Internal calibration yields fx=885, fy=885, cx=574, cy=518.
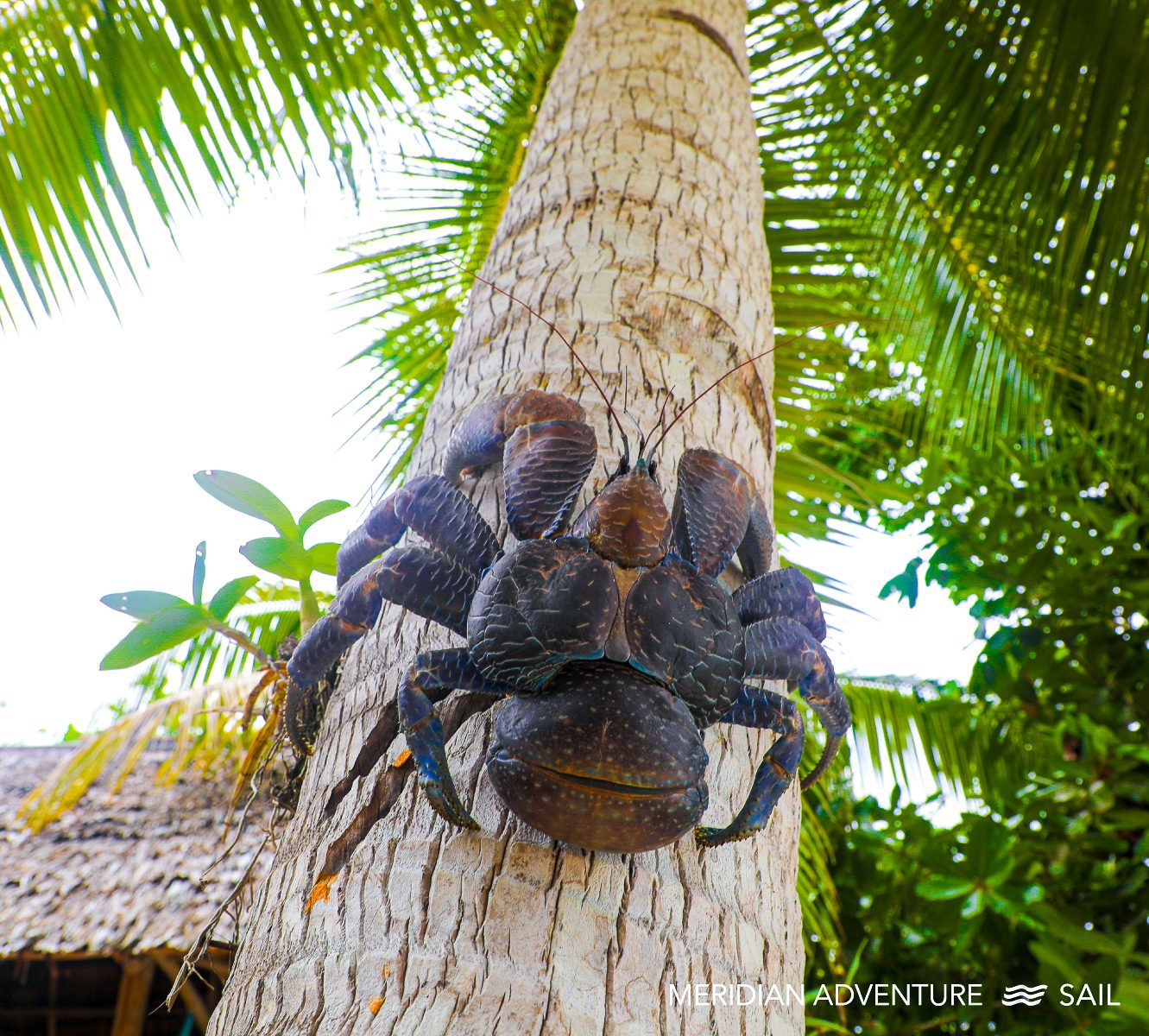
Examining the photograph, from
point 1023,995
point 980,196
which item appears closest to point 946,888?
point 1023,995

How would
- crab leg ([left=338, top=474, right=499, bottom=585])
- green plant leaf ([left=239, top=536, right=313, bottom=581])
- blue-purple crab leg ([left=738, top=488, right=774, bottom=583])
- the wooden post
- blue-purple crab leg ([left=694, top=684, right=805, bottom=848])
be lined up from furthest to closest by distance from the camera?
1. the wooden post
2. green plant leaf ([left=239, top=536, right=313, bottom=581])
3. blue-purple crab leg ([left=738, top=488, right=774, bottom=583])
4. crab leg ([left=338, top=474, right=499, bottom=585])
5. blue-purple crab leg ([left=694, top=684, right=805, bottom=848])

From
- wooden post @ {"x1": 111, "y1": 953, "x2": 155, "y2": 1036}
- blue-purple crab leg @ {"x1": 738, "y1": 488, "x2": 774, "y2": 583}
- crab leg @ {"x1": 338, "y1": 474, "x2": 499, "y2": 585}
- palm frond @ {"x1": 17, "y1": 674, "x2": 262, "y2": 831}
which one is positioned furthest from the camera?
wooden post @ {"x1": 111, "y1": 953, "x2": 155, "y2": 1036}

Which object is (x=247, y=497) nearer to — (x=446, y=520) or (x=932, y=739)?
(x=446, y=520)

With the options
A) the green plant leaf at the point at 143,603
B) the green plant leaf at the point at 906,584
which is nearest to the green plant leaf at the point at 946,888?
the green plant leaf at the point at 906,584

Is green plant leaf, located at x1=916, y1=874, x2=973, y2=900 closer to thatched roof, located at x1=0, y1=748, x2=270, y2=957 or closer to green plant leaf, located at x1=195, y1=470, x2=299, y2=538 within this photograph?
green plant leaf, located at x1=195, y1=470, x2=299, y2=538

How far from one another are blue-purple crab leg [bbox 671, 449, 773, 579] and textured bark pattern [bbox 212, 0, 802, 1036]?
5.7 inches

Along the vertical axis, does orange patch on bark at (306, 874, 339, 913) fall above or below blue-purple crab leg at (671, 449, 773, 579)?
below

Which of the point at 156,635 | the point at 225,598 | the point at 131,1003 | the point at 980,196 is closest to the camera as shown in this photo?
the point at 156,635

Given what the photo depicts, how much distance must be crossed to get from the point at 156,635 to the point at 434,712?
929 millimetres

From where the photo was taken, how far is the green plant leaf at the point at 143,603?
5.24 ft

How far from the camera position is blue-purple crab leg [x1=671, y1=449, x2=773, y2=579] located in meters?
0.97

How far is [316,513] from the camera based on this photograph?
177cm

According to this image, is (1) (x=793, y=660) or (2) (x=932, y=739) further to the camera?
(2) (x=932, y=739)

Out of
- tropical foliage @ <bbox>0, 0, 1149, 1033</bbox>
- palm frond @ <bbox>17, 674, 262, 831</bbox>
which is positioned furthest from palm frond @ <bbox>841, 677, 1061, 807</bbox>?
palm frond @ <bbox>17, 674, 262, 831</bbox>
